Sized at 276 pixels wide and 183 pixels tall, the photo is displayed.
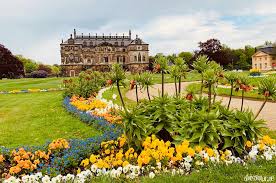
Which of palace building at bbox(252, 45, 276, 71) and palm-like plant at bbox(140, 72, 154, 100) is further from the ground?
palace building at bbox(252, 45, 276, 71)

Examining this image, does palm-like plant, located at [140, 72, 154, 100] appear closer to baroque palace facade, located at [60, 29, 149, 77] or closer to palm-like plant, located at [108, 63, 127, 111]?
palm-like plant, located at [108, 63, 127, 111]

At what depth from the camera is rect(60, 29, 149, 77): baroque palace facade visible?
338 ft

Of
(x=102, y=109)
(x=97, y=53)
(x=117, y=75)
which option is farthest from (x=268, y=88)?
(x=97, y=53)

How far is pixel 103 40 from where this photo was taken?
11138cm

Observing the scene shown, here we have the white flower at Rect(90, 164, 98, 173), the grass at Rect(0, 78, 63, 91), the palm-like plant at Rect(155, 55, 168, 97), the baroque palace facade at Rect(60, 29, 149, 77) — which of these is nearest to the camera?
the white flower at Rect(90, 164, 98, 173)

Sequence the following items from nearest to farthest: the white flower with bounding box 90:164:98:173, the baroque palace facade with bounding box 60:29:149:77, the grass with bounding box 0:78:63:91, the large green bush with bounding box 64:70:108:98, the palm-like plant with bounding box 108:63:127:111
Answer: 1. the white flower with bounding box 90:164:98:173
2. the palm-like plant with bounding box 108:63:127:111
3. the large green bush with bounding box 64:70:108:98
4. the grass with bounding box 0:78:63:91
5. the baroque palace facade with bounding box 60:29:149:77

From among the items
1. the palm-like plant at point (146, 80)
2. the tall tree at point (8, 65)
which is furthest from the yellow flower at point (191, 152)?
the tall tree at point (8, 65)

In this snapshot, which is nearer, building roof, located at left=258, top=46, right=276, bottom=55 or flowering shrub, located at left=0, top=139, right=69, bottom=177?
flowering shrub, located at left=0, top=139, right=69, bottom=177

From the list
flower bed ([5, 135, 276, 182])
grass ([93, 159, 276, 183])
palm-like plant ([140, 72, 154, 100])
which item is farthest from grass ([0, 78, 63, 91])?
grass ([93, 159, 276, 183])

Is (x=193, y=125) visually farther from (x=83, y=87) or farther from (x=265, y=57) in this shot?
(x=265, y=57)

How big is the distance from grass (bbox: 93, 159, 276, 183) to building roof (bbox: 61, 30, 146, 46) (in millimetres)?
101368

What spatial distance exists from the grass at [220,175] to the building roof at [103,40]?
333 feet

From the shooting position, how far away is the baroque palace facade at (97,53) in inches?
4060

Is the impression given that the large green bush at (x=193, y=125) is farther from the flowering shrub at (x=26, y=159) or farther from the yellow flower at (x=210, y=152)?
the flowering shrub at (x=26, y=159)
